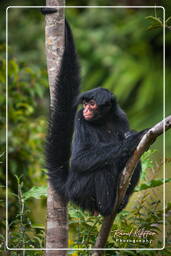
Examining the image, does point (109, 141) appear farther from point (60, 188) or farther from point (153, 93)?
point (153, 93)

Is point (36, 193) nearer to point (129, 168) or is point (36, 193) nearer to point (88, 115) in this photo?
point (88, 115)

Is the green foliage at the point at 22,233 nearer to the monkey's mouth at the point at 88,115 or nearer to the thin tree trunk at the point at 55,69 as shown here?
the thin tree trunk at the point at 55,69

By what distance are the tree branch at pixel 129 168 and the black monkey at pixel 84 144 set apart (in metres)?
0.22

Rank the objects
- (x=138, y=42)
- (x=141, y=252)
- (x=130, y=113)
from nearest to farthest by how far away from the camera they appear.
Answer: (x=141, y=252) → (x=130, y=113) → (x=138, y=42)

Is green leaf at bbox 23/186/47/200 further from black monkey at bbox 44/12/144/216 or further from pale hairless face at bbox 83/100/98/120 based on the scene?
pale hairless face at bbox 83/100/98/120

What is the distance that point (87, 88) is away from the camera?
257 inches

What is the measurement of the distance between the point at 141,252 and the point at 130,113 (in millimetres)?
2370

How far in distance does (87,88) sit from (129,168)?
2797 millimetres

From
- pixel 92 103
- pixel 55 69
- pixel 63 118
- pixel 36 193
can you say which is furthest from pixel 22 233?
pixel 55 69

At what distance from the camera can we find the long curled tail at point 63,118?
4.36m

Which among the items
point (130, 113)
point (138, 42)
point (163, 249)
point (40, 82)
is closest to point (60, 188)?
point (163, 249)

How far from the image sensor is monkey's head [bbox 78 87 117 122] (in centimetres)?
463

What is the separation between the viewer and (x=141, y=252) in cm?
436

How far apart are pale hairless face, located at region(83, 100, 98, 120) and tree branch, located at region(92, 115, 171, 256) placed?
2.72 ft
